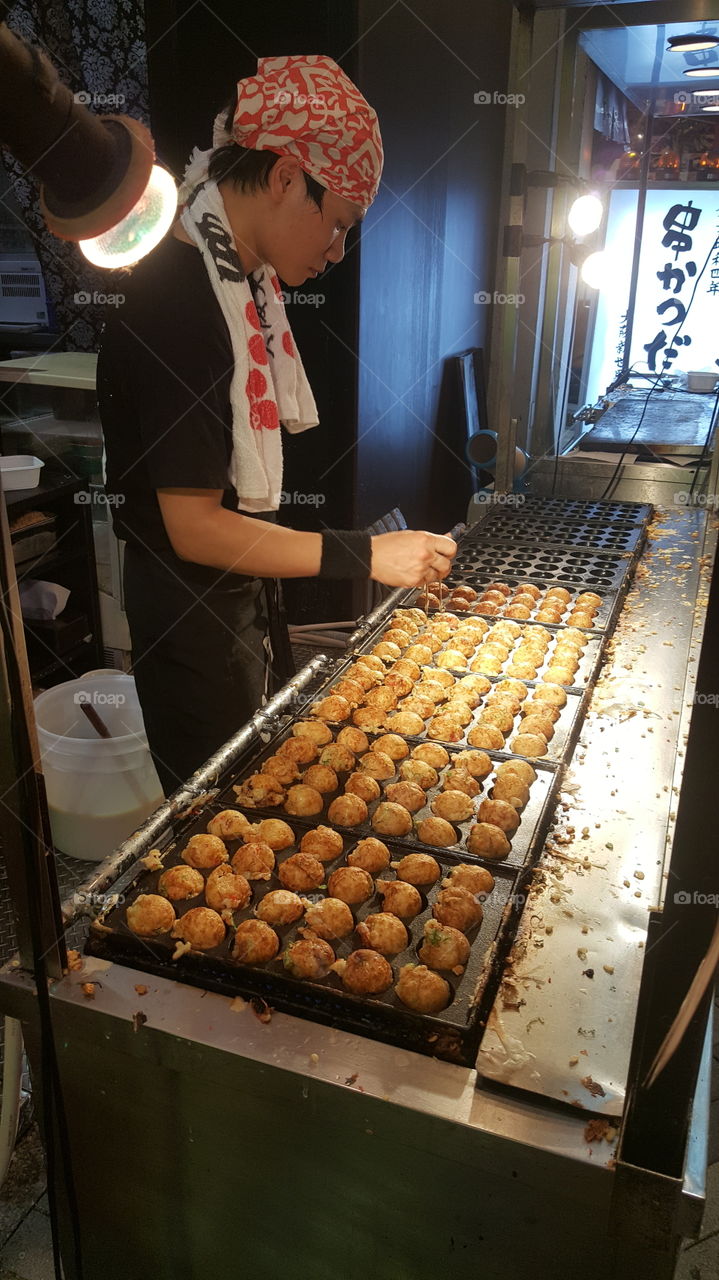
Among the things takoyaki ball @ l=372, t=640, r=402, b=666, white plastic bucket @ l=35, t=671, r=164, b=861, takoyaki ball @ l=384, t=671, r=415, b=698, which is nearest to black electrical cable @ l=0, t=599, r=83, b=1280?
takoyaki ball @ l=384, t=671, r=415, b=698

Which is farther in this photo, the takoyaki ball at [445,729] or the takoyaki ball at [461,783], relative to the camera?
the takoyaki ball at [445,729]

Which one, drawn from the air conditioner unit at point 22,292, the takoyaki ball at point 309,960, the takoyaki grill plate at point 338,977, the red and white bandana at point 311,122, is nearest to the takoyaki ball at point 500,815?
the takoyaki grill plate at point 338,977

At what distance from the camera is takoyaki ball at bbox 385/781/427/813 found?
69.4 inches

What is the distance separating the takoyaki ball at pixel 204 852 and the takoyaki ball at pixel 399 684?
0.77 m

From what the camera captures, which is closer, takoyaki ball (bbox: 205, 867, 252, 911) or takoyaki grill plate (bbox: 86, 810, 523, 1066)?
takoyaki grill plate (bbox: 86, 810, 523, 1066)

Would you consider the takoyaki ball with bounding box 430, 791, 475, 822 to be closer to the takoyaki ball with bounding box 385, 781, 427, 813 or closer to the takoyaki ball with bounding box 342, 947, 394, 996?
the takoyaki ball with bounding box 385, 781, 427, 813

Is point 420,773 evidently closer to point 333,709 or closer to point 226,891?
point 333,709

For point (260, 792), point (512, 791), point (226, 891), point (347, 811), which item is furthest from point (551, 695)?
point (226, 891)

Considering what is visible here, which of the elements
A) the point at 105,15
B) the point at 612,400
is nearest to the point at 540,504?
the point at 612,400

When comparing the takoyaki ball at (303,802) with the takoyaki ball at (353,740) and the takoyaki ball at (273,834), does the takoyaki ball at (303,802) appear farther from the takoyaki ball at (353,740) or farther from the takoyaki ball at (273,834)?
the takoyaki ball at (353,740)

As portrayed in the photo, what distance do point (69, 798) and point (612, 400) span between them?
4303mm

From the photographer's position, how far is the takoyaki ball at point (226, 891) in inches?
57.8

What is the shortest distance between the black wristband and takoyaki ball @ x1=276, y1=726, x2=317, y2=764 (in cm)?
40

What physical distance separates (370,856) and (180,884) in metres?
0.35
